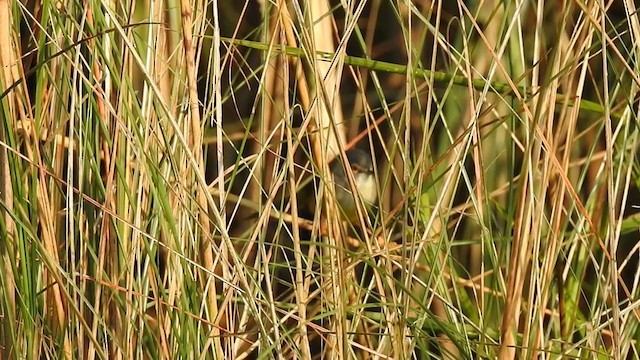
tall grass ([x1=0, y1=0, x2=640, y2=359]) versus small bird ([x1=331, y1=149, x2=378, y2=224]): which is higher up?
tall grass ([x1=0, y1=0, x2=640, y2=359])

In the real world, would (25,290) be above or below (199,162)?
below

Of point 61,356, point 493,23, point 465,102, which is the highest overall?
point 493,23

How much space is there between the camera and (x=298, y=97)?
1.14m

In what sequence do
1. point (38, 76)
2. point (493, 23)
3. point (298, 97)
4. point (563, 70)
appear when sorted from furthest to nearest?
point (493, 23) → point (298, 97) → point (38, 76) → point (563, 70)

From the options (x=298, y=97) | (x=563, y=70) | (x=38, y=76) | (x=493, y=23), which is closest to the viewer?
(x=563, y=70)

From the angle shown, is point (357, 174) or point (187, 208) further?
point (357, 174)

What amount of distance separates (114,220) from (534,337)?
404 millimetres

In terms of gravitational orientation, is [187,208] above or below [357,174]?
above

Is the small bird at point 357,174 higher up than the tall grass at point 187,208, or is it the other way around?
the tall grass at point 187,208

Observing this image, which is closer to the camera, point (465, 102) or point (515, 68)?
point (515, 68)

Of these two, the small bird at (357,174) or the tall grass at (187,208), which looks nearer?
the tall grass at (187,208)

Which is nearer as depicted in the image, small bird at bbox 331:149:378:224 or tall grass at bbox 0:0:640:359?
tall grass at bbox 0:0:640:359

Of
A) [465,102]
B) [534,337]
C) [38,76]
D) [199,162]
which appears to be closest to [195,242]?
[199,162]

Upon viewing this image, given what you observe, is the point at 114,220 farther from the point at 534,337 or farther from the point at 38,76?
the point at 534,337
